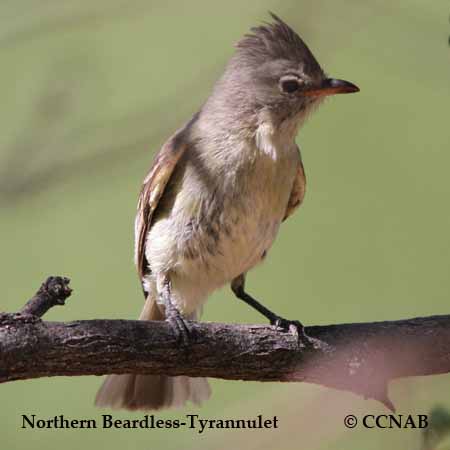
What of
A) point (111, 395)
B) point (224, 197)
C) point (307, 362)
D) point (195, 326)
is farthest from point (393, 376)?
point (111, 395)

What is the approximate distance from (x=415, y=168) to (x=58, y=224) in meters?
2.15

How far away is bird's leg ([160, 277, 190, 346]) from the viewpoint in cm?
291

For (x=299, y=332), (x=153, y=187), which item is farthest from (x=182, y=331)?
(x=153, y=187)

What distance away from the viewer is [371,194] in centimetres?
528

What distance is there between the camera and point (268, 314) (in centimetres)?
394

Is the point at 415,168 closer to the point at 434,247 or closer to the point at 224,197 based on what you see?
the point at 434,247

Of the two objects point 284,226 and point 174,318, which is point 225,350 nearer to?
point 174,318

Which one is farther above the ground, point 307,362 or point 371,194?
point 371,194

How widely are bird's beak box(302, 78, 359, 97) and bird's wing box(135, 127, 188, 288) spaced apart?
0.58m

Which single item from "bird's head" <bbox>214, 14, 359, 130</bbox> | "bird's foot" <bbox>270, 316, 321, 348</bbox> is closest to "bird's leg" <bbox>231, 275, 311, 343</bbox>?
"bird's foot" <bbox>270, 316, 321, 348</bbox>

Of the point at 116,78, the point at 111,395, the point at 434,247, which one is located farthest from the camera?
the point at 116,78

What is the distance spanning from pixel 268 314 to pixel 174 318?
87 cm

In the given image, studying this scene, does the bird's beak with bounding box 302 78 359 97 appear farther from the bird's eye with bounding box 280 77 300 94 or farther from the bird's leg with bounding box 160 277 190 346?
the bird's leg with bounding box 160 277 190 346

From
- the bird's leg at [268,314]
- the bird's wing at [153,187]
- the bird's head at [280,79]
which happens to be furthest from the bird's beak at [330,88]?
the bird's leg at [268,314]
